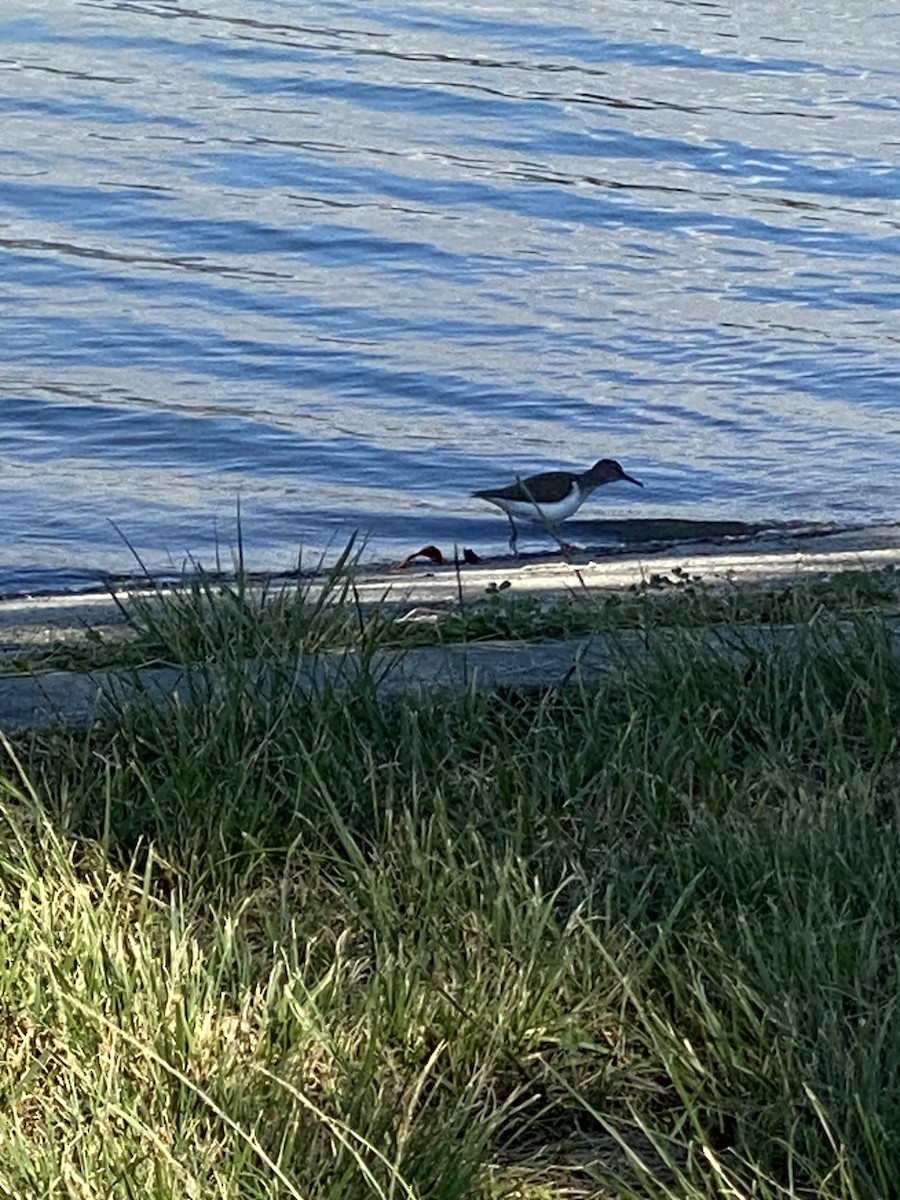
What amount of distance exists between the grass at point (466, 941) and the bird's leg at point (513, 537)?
434cm

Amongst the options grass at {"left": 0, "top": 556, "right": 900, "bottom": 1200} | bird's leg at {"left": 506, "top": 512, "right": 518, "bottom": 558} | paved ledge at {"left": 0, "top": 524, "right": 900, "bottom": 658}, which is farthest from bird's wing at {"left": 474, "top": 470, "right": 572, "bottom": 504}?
grass at {"left": 0, "top": 556, "right": 900, "bottom": 1200}

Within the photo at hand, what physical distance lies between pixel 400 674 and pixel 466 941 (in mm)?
1089

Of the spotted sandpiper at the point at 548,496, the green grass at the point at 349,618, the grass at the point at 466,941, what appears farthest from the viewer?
the spotted sandpiper at the point at 548,496

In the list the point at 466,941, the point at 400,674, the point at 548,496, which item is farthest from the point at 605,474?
the point at 466,941

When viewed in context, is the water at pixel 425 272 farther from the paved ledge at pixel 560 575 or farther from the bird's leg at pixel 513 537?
the paved ledge at pixel 560 575

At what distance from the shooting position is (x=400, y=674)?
156 inches

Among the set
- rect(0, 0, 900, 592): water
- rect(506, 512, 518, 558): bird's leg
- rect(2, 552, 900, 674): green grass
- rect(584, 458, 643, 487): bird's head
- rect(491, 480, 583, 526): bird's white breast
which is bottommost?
rect(506, 512, 518, 558): bird's leg

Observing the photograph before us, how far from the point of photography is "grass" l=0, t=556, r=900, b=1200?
2.49 metres

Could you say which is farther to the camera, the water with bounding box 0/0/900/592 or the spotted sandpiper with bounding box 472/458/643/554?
the water with bounding box 0/0/900/592

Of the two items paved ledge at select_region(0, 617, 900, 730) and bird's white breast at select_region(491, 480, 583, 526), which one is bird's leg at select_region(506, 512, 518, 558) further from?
paved ledge at select_region(0, 617, 900, 730)

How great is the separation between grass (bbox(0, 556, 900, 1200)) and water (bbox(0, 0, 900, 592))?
4711 millimetres

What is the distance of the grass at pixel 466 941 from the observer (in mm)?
2492

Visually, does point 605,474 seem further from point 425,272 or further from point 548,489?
point 425,272

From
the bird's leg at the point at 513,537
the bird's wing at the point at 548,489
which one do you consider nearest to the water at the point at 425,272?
the bird's leg at the point at 513,537
